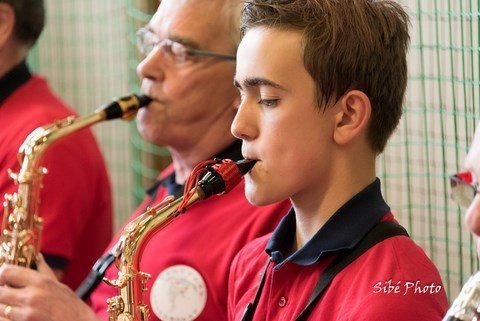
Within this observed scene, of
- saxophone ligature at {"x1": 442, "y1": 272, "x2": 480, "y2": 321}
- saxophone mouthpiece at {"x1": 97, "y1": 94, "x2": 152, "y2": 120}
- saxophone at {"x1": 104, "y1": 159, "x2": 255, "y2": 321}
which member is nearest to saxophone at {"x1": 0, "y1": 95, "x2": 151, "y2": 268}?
saxophone mouthpiece at {"x1": 97, "y1": 94, "x2": 152, "y2": 120}

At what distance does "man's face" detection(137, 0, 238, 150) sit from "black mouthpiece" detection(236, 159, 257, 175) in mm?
494

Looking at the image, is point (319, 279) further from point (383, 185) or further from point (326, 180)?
point (383, 185)

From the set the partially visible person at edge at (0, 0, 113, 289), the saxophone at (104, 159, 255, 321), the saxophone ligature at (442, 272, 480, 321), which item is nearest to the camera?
the saxophone ligature at (442, 272, 480, 321)

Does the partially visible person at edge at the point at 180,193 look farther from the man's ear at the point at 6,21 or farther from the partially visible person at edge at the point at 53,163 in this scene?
the man's ear at the point at 6,21

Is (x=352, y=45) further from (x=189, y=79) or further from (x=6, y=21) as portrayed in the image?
(x=6, y=21)

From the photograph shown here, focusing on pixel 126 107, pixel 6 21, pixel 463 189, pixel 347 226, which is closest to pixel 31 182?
pixel 126 107

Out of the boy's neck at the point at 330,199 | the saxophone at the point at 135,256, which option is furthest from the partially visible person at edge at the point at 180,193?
the boy's neck at the point at 330,199

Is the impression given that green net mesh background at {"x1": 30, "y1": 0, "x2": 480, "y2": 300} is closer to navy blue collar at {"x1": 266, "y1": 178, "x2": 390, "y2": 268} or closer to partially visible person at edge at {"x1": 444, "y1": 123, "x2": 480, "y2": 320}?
navy blue collar at {"x1": 266, "y1": 178, "x2": 390, "y2": 268}

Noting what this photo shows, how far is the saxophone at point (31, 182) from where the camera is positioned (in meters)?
1.92

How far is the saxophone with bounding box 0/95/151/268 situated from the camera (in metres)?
1.92

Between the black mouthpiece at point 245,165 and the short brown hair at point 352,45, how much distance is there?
0.15 meters

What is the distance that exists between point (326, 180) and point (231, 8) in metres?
0.61

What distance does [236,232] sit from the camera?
1.80 meters

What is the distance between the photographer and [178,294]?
176cm
